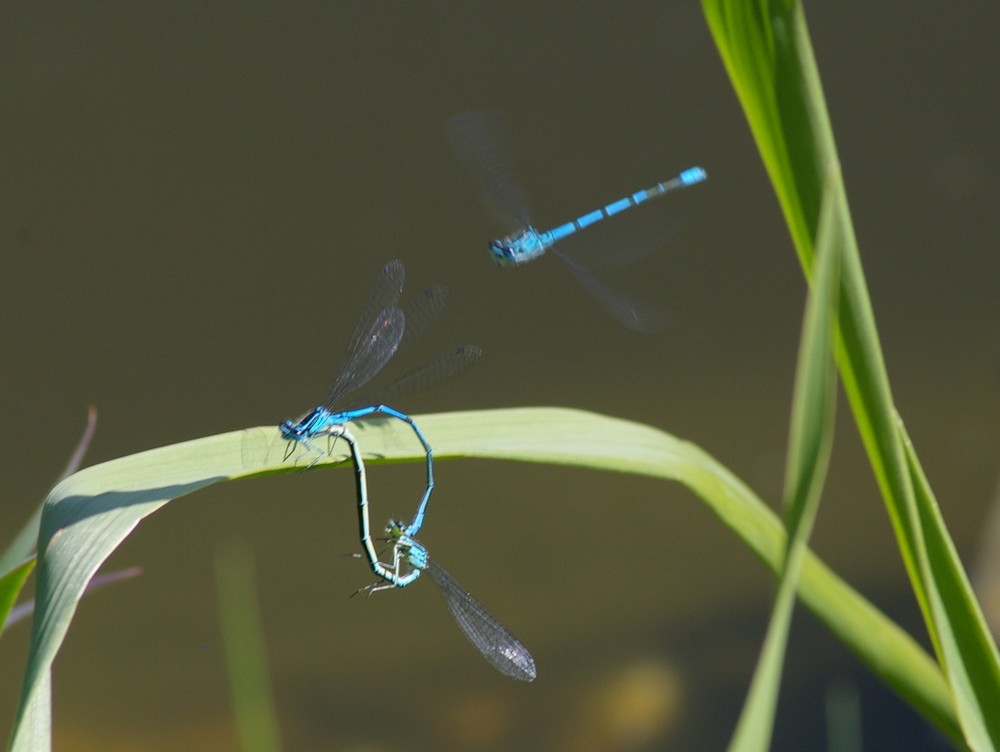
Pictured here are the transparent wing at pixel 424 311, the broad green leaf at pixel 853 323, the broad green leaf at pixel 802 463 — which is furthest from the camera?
the transparent wing at pixel 424 311

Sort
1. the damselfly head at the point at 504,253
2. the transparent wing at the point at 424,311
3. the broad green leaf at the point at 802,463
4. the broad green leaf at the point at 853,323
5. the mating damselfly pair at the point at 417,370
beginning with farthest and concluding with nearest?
the damselfly head at the point at 504,253
the transparent wing at the point at 424,311
the mating damselfly pair at the point at 417,370
the broad green leaf at the point at 853,323
the broad green leaf at the point at 802,463

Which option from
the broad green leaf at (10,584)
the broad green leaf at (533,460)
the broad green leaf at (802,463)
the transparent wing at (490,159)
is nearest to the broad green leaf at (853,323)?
the broad green leaf at (533,460)

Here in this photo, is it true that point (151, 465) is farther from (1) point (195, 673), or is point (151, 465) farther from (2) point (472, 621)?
(1) point (195, 673)

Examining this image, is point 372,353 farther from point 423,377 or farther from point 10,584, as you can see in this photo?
point 10,584

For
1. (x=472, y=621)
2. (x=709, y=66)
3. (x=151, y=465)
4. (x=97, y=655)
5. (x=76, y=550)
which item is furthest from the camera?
(x=709, y=66)

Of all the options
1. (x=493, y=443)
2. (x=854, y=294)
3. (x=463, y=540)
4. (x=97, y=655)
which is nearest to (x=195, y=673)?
(x=97, y=655)

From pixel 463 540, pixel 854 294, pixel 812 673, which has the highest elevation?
pixel 854 294

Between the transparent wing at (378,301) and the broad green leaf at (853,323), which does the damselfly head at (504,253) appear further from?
the broad green leaf at (853,323)
